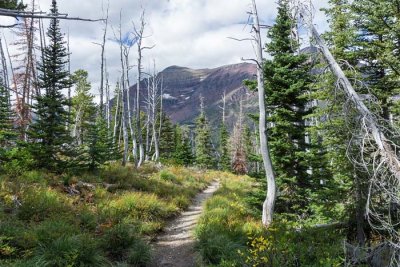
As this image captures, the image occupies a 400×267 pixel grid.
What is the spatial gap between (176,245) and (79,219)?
2.91m

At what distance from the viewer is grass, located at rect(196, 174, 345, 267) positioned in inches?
255

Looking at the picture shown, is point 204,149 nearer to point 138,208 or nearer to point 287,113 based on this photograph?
point 287,113

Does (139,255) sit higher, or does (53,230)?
(53,230)

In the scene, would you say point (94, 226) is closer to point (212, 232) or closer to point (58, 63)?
point (212, 232)

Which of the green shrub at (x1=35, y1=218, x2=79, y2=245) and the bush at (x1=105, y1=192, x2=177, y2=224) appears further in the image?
the bush at (x1=105, y1=192, x2=177, y2=224)

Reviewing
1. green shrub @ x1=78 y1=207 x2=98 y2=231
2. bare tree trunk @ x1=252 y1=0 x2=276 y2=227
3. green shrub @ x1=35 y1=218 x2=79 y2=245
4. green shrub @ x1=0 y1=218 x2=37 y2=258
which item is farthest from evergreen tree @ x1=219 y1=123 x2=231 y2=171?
green shrub @ x1=0 y1=218 x2=37 y2=258

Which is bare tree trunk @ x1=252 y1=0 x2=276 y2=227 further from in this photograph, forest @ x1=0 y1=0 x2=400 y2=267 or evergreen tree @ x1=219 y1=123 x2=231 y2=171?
evergreen tree @ x1=219 y1=123 x2=231 y2=171

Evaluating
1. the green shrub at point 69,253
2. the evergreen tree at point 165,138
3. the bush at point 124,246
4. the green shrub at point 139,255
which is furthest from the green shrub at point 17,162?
the evergreen tree at point 165,138

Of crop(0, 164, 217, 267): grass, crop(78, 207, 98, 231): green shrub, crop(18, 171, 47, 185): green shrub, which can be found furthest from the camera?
crop(18, 171, 47, 185): green shrub

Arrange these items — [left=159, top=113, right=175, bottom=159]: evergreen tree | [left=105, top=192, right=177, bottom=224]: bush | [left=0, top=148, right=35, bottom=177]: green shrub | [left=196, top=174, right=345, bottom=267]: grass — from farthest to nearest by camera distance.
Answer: [left=159, top=113, right=175, bottom=159]: evergreen tree
[left=0, top=148, right=35, bottom=177]: green shrub
[left=105, top=192, right=177, bottom=224]: bush
[left=196, top=174, right=345, bottom=267]: grass

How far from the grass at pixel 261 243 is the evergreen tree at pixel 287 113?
67.2 inches

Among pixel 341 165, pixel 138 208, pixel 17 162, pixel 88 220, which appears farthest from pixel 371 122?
pixel 17 162

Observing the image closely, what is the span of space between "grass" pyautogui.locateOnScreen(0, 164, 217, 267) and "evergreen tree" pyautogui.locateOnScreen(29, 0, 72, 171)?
1.25 metres

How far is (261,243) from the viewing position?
6.79 m
